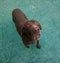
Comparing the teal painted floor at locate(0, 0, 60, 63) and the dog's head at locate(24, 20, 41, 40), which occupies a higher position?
the dog's head at locate(24, 20, 41, 40)

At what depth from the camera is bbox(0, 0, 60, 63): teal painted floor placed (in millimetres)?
2482

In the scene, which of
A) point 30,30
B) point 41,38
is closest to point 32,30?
point 30,30

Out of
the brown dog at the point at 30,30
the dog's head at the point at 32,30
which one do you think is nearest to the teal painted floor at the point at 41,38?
the brown dog at the point at 30,30

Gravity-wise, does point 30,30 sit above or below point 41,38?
above

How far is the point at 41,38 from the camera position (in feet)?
8.72

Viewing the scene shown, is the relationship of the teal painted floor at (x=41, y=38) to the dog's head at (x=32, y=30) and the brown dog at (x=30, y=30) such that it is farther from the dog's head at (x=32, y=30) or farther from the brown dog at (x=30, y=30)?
the dog's head at (x=32, y=30)

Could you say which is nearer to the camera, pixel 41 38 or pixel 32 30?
pixel 32 30

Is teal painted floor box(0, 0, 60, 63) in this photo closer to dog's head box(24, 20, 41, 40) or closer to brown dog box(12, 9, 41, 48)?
brown dog box(12, 9, 41, 48)

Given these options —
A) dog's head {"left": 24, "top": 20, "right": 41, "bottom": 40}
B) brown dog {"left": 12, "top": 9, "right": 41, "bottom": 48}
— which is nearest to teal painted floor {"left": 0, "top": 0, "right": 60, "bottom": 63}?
brown dog {"left": 12, "top": 9, "right": 41, "bottom": 48}

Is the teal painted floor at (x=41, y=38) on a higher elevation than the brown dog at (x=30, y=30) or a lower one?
lower

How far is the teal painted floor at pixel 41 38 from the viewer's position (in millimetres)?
2482

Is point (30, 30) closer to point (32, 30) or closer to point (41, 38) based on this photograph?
point (32, 30)

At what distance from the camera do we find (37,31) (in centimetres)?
205

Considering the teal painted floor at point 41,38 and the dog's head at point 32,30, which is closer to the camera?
the dog's head at point 32,30
